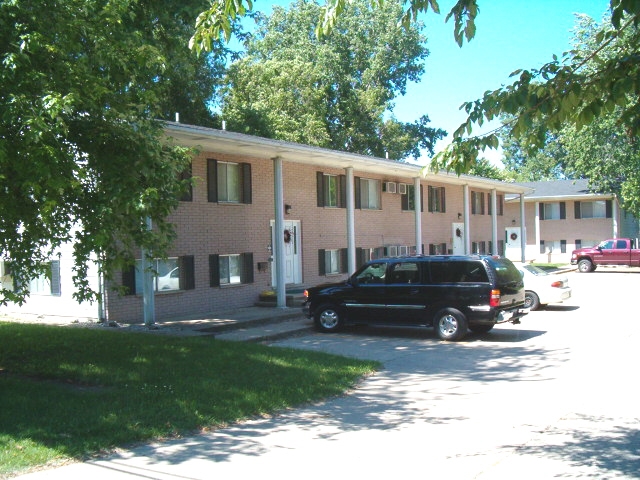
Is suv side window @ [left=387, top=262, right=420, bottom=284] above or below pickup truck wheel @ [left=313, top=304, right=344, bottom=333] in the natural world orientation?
above

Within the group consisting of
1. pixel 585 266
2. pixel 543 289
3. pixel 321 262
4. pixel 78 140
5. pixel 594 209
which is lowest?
pixel 543 289

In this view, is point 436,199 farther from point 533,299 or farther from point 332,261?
point 533,299

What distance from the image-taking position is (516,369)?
11.1 m

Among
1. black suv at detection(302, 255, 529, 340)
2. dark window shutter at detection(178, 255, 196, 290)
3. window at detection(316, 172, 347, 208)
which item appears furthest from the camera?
window at detection(316, 172, 347, 208)

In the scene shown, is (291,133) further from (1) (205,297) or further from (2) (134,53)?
(2) (134,53)

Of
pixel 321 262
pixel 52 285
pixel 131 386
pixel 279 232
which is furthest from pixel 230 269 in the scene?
pixel 131 386

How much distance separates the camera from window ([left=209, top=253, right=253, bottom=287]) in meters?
18.4

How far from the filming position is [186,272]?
692 inches

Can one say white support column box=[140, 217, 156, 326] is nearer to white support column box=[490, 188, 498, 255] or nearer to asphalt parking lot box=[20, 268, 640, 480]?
asphalt parking lot box=[20, 268, 640, 480]

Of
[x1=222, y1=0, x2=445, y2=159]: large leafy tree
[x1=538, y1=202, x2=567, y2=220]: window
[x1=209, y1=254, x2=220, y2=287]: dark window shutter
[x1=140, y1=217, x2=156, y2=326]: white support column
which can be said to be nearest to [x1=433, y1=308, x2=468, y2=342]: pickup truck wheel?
[x1=140, y1=217, x2=156, y2=326]: white support column

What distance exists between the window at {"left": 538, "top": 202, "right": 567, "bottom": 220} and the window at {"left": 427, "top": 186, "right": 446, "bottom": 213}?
21.4m

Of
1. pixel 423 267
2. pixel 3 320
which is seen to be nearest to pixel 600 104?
pixel 423 267

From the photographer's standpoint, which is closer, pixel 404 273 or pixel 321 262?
pixel 404 273

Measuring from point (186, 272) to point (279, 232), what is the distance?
299 cm
